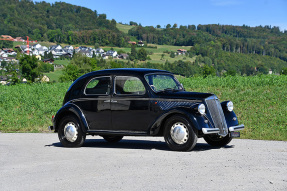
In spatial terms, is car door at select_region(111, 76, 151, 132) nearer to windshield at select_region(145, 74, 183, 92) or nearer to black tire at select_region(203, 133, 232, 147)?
windshield at select_region(145, 74, 183, 92)

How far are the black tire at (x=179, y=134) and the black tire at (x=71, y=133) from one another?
2.49 m

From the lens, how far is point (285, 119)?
16.0 metres

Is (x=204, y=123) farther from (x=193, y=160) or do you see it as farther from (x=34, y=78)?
(x=34, y=78)

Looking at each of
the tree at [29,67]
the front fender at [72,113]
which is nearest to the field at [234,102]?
the front fender at [72,113]

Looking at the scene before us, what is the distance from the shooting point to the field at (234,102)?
1578 cm

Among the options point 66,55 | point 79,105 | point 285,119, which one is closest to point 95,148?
point 79,105

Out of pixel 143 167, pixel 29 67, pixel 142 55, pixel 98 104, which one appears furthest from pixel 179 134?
pixel 142 55

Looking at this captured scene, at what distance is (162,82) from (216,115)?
157cm

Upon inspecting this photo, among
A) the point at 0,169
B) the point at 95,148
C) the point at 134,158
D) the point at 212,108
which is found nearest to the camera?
the point at 0,169

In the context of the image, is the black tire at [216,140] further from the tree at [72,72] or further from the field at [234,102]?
the tree at [72,72]

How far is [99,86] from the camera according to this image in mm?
10812

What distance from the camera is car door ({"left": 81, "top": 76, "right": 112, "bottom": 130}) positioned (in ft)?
34.5

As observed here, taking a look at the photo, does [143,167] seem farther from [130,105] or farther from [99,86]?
[99,86]

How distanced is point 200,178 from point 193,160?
5.53ft
